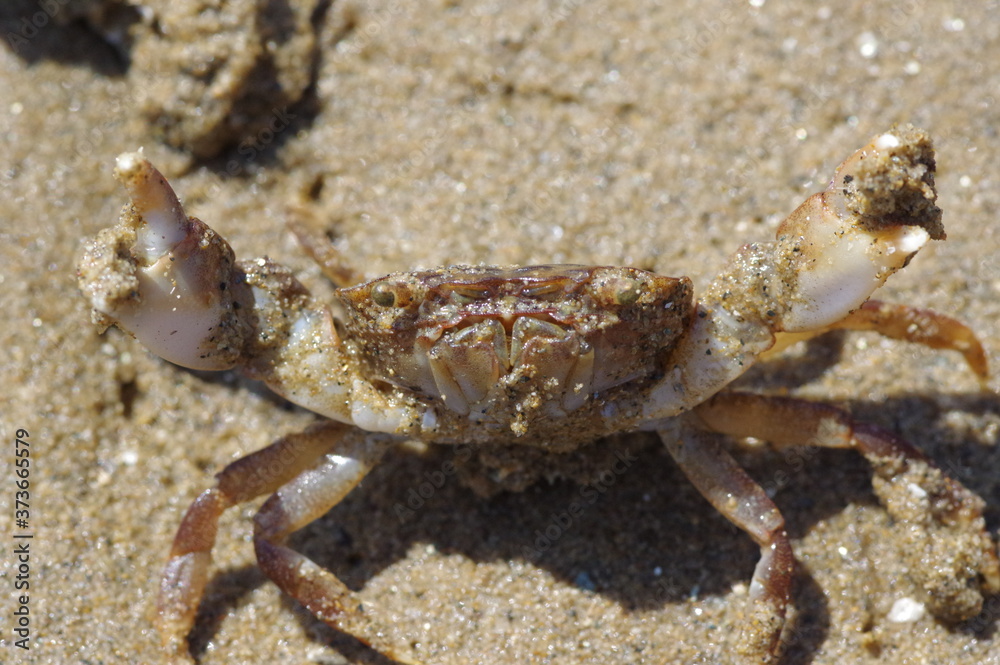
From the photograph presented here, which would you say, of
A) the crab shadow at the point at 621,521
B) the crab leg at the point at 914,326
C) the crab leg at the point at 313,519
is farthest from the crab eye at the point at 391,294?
the crab leg at the point at 914,326

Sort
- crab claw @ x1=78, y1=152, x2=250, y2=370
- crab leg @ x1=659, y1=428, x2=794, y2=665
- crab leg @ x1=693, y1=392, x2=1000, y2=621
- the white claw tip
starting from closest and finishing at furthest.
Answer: the white claw tip → crab claw @ x1=78, y1=152, x2=250, y2=370 → crab leg @ x1=659, y1=428, x2=794, y2=665 → crab leg @ x1=693, y1=392, x2=1000, y2=621

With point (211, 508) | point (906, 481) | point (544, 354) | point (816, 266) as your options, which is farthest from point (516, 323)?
point (906, 481)

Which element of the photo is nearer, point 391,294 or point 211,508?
point 391,294

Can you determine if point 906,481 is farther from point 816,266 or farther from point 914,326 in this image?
point 816,266

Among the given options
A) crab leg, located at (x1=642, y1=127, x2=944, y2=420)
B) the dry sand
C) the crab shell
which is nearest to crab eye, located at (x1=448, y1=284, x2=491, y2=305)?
the crab shell

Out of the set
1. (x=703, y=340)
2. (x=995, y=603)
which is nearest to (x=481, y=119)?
(x=703, y=340)

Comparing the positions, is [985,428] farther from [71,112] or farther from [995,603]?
[71,112]

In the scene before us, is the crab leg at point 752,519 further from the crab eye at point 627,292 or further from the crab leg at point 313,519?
the crab leg at point 313,519

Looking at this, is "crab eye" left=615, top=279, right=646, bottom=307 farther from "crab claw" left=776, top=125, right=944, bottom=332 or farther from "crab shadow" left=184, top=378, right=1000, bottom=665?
"crab shadow" left=184, top=378, right=1000, bottom=665
